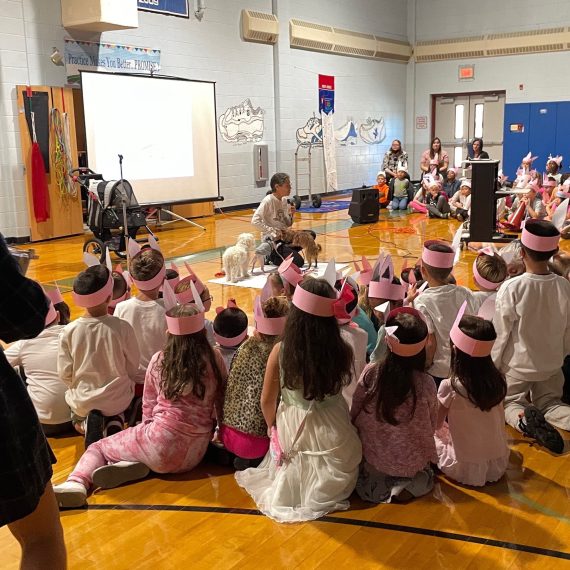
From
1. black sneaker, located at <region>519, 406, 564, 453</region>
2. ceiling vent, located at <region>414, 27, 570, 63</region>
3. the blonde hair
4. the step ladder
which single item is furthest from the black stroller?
ceiling vent, located at <region>414, 27, 570, 63</region>

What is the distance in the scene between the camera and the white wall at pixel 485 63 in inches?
565

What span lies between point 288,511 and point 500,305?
1487 millimetres

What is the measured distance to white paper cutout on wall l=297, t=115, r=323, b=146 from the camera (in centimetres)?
1353

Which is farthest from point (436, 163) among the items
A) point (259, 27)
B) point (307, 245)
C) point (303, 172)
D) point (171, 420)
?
point (171, 420)

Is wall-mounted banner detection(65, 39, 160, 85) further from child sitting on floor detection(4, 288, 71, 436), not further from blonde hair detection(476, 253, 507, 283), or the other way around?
blonde hair detection(476, 253, 507, 283)

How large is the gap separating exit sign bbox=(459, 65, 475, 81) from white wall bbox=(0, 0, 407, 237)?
1.47 metres

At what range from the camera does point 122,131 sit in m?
9.45

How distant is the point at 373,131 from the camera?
1573 centimetres

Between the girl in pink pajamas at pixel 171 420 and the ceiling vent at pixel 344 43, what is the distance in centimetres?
1133

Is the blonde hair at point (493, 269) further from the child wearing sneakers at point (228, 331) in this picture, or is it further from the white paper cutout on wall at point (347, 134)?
the white paper cutout on wall at point (347, 134)

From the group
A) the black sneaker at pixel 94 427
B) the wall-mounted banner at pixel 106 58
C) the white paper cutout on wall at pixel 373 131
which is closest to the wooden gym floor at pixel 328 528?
the black sneaker at pixel 94 427

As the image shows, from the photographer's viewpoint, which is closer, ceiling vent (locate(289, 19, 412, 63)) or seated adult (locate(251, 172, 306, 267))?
seated adult (locate(251, 172, 306, 267))

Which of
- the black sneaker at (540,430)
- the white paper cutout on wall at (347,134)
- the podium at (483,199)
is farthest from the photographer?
the white paper cutout on wall at (347,134)

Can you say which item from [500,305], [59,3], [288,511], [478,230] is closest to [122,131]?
[59,3]
